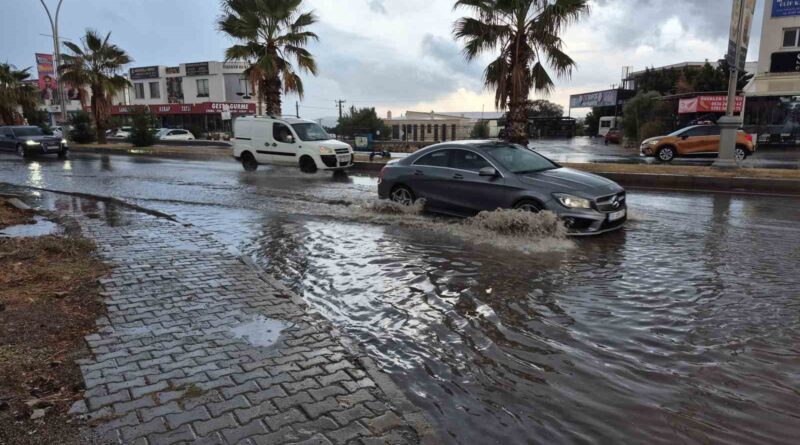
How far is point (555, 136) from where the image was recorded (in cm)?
A: 6181

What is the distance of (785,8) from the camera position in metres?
35.2

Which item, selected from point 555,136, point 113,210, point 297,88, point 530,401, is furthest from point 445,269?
point 555,136

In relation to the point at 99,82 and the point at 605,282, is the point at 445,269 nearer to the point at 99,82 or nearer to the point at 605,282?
the point at 605,282

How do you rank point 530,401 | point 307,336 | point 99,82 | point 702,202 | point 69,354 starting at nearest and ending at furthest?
point 530,401, point 69,354, point 307,336, point 702,202, point 99,82

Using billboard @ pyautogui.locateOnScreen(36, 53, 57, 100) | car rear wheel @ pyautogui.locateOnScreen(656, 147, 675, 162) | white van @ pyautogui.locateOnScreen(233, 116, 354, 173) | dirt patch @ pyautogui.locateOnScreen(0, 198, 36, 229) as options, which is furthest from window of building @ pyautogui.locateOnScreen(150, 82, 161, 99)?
dirt patch @ pyautogui.locateOnScreen(0, 198, 36, 229)

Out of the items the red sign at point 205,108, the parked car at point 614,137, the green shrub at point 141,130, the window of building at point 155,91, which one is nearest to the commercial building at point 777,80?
the parked car at point 614,137

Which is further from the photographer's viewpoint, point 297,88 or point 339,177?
point 297,88

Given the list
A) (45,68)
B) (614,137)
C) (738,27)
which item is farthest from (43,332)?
(45,68)

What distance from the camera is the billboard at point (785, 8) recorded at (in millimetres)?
34906

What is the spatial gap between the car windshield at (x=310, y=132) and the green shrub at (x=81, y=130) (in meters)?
25.8

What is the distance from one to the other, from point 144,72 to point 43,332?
68.3 metres

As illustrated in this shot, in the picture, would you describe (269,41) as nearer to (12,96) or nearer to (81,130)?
(81,130)

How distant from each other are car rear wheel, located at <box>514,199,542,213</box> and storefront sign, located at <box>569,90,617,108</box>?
54.1m

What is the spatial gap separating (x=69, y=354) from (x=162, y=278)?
2066 millimetres
